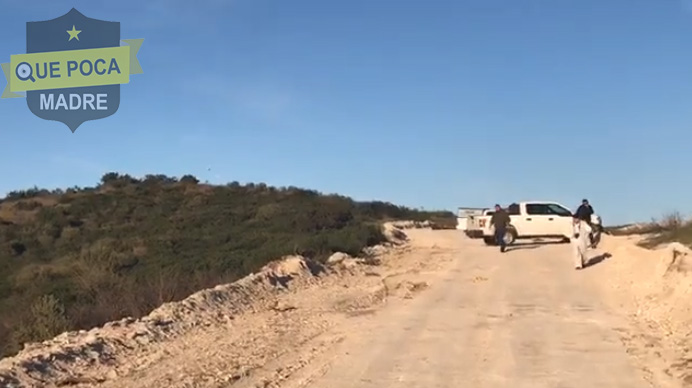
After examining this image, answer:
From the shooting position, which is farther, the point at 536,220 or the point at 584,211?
the point at 536,220

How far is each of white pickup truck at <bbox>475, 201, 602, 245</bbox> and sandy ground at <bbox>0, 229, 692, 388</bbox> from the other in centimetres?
1070

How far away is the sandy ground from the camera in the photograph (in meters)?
10.8

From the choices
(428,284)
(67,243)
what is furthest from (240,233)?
(428,284)

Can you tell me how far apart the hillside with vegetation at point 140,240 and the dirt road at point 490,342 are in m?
5.34

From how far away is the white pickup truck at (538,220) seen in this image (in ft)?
114

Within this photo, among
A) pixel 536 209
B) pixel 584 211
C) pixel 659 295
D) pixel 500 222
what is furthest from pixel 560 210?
pixel 659 295

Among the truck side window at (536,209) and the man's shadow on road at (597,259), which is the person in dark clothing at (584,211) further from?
the truck side window at (536,209)

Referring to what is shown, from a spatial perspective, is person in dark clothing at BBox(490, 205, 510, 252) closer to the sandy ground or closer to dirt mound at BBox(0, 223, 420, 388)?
the sandy ground

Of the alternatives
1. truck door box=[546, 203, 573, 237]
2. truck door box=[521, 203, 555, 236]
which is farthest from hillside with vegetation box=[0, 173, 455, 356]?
truck door box=[546, 203, 573, 237]

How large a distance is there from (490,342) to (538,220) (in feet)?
72.6

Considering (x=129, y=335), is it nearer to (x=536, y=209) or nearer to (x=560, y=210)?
(x=536, y=209)

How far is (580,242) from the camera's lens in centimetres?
2452

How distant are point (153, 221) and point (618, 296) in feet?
153

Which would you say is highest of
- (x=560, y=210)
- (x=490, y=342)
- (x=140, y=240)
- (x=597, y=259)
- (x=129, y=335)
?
(x=560, y=210)
